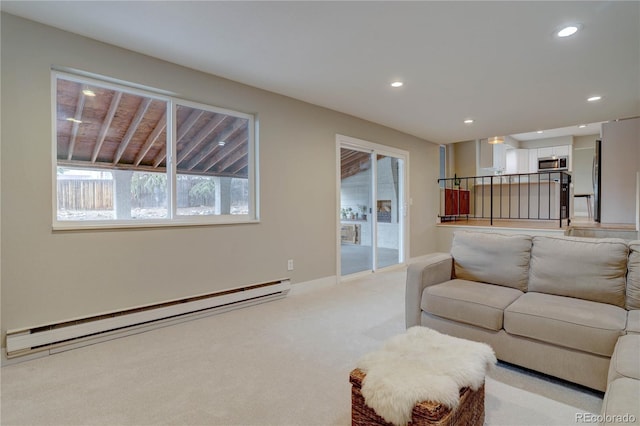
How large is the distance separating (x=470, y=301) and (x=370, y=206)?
3.01m

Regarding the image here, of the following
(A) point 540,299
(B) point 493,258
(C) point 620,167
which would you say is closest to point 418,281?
(B) point 493,258

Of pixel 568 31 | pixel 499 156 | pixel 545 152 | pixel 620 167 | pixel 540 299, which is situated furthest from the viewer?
pixel 545 152

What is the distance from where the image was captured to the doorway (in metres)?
4.71

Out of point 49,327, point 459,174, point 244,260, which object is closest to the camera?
point 49,327

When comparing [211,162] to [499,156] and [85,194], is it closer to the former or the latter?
[85,194]

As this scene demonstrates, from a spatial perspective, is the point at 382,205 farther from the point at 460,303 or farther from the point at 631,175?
the point at 631,175

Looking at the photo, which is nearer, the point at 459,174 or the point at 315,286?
the point at 315,286

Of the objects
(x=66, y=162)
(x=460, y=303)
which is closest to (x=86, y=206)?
(x=66, y=162)

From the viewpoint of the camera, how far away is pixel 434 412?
3.72ft

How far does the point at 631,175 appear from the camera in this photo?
18.6ft

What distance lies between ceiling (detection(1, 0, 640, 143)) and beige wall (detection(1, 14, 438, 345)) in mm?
195

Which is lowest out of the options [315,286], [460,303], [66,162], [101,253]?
[315,286]

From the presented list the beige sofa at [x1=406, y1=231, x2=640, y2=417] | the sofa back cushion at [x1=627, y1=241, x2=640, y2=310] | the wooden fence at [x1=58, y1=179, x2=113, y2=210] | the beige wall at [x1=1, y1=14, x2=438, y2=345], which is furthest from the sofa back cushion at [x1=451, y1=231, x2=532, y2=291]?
the wooden fence at [x1=58, y1=179, x2=113, y2=210]

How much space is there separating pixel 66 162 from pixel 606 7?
416 cm
